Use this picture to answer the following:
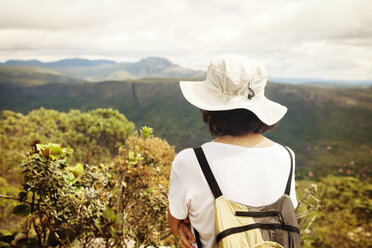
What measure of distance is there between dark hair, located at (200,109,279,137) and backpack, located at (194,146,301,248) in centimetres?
21

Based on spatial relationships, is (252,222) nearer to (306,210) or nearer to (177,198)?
(177,198)

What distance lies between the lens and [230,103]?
1373 millimetres

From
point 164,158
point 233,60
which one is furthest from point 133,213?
point 233,60

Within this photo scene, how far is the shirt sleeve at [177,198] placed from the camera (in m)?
1.29

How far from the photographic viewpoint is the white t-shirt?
1233 mm


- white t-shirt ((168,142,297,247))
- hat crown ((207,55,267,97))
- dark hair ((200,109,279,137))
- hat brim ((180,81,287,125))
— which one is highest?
hat crown ((207,55,267,97))

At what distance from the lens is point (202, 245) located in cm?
136

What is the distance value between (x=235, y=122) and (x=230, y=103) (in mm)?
117

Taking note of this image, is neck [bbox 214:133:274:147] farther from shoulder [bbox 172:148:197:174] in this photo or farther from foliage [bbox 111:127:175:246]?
foliage [bbox 111:127:175:246]

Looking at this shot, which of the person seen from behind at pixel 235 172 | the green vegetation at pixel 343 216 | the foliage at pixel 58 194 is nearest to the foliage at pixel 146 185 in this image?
the foliage at pixel 58 194

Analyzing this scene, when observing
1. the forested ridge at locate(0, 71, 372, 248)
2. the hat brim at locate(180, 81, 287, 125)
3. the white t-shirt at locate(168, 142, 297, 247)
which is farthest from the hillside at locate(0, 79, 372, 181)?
the white t-shirt at locate(168, 142, 297, 247)

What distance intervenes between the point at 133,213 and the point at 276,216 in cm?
194

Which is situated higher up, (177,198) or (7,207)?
(177,198)

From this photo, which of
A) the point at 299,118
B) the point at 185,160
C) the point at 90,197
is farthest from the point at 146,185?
the point at 299,118
